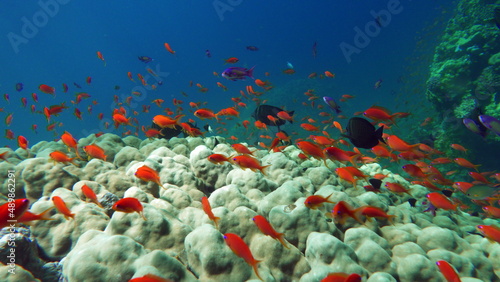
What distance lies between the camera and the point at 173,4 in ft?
357

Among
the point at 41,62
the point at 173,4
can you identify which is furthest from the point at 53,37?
the point at 173,4

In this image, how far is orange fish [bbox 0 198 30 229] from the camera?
67.2 inches

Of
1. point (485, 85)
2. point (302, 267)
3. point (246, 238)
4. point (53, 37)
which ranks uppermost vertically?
point (53, 37)

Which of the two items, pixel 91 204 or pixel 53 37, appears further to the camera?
pixel 53 37

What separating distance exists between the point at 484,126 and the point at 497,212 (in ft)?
6.08

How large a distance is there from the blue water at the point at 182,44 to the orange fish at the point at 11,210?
205 ft

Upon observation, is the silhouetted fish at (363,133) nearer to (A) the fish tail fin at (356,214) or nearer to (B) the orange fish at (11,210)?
(A) the fish tail fin at (356,214)

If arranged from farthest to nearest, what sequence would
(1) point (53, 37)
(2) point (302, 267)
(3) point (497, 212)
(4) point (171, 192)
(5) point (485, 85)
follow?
(1) point (53, 37) < (5) point (485, 85) < (3) point (497, 212) < (4) point (171, 192) < (2) point (302, 267)

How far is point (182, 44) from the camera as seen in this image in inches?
5344

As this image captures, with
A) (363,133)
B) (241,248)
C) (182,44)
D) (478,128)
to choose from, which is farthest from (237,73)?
(182,44)

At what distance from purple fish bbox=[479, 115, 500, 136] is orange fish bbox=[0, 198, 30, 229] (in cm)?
642

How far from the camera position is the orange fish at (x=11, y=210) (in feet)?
5.60

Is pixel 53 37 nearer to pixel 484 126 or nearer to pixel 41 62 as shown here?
pixel 41 62

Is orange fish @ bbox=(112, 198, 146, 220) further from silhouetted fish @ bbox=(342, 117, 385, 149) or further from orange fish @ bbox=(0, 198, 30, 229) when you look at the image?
silhouetted fish @ bbox=(342, 117, 385, 149)
